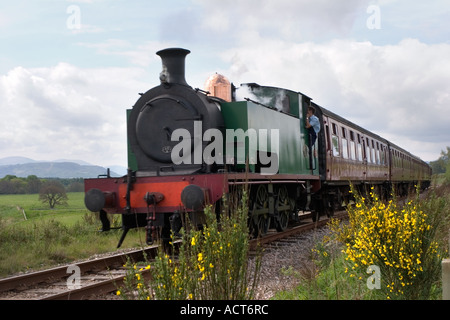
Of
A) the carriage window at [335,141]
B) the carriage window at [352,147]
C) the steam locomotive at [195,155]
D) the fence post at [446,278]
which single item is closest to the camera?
the fence post at [446,278]

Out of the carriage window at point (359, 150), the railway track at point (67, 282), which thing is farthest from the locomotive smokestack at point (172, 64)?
the carriage window at point (359, 150)

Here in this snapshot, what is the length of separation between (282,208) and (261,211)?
1214 millimetres

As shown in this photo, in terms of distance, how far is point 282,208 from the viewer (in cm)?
991

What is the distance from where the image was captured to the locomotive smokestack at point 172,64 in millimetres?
8320

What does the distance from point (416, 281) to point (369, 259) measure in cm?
51

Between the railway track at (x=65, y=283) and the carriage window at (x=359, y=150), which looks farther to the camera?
the carriage window at (x=359, y=150)

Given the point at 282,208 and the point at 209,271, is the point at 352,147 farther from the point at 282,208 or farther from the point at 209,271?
the point at 209,271

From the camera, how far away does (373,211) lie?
16.6 feet

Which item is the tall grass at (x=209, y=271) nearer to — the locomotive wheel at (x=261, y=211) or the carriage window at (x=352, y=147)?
the locomotive wheel at (x=261, y=211)

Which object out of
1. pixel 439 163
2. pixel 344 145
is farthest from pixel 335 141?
pixel 439 163

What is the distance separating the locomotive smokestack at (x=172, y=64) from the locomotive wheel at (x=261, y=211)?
8.09 feet

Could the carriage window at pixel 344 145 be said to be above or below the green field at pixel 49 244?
above
